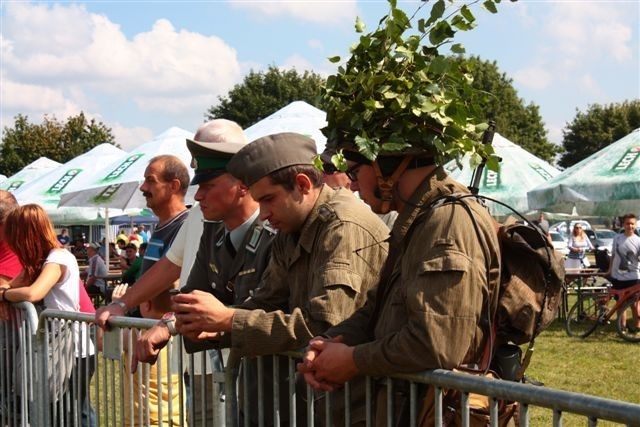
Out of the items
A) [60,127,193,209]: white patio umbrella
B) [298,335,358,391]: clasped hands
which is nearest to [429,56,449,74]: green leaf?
[298,335,358,391]: clasped hands

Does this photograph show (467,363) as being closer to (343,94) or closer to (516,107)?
(343,94)

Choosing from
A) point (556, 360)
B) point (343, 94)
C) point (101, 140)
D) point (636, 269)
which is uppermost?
point (101, 140)

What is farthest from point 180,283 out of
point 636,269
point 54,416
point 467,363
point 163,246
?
point 636,269

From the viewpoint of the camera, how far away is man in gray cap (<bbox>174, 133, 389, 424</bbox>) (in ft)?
10.3

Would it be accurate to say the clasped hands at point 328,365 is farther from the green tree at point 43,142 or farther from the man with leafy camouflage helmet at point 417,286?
the green tree at point 43,142

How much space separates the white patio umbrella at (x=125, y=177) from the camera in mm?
12961

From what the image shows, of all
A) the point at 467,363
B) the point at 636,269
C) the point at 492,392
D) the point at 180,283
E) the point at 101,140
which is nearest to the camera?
the point at 492,392

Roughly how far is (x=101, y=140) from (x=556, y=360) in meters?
53.4

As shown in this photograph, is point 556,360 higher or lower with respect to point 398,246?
lower

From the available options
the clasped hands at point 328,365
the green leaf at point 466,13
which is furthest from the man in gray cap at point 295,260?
the green leaf at point 466,13

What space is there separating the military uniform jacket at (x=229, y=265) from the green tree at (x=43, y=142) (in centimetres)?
5772

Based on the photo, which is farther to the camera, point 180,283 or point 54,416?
point 54,416

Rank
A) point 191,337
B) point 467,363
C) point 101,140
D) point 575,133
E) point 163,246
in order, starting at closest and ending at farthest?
1. point 467,363
2. point 191,337
3. point 163,246
4. point 101,140
5. point 575,133

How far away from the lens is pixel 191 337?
3238 mm
